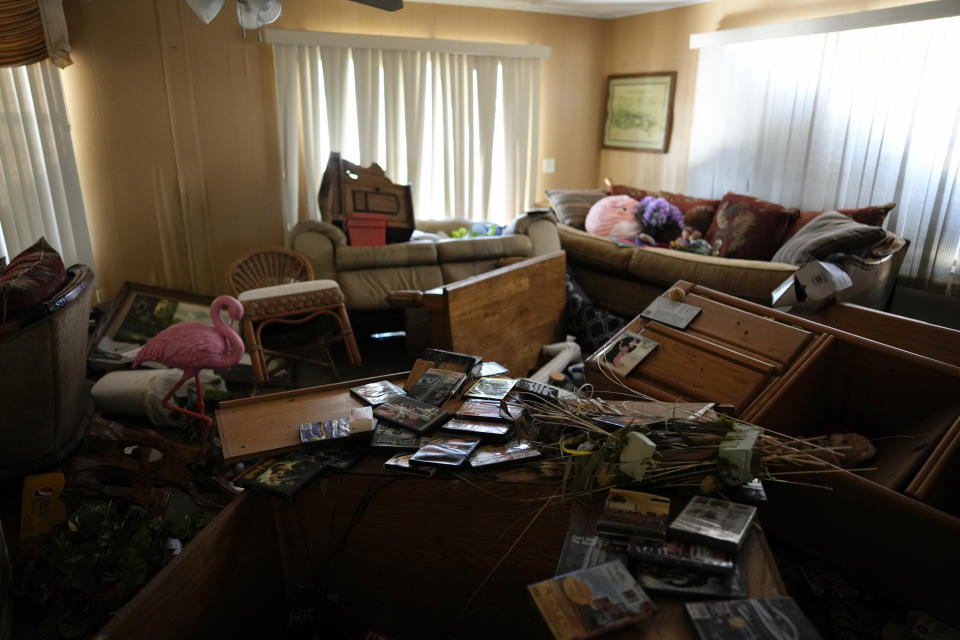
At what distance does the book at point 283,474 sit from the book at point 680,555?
0.79 m

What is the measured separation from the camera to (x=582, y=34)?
568cm

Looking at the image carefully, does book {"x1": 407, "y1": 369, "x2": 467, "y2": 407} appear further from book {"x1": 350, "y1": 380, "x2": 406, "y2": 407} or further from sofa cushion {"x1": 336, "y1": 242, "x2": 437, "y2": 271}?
sofa cushion {"x1": 336, "y1": 242, "x2": 437, "y2": 271}

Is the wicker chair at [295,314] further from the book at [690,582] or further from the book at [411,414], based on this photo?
the book at [690,582]

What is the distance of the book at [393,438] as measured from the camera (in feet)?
5.30

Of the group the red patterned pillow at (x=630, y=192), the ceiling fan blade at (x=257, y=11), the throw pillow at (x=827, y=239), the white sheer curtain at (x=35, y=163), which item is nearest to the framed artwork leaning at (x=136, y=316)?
the white sheer curtain at (x=35, y=163)

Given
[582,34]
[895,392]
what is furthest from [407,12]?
[895,392]

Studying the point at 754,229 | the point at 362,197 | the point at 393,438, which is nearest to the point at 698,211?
the point at 754,229

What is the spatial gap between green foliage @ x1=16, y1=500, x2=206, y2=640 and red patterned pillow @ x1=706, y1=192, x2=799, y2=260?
3.51 metres

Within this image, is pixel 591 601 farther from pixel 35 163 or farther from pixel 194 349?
pixel 35 163

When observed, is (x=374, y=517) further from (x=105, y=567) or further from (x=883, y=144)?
(x=883, y=144)

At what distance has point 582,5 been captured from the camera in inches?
200

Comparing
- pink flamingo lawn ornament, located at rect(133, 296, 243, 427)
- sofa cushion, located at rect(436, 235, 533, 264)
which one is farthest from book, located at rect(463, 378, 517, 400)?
sofa cushion, located at rect(436, 235, 533, 264)

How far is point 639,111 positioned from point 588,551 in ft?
16.5

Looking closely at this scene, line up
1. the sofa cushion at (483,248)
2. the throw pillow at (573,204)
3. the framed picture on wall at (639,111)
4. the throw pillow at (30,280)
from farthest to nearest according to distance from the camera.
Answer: the framed picture on wall at (639,111)
the throw pillow at (573,204)
the sofa cushion at (483,248)
the throw pillow at (30,280)
